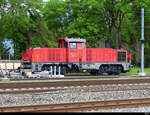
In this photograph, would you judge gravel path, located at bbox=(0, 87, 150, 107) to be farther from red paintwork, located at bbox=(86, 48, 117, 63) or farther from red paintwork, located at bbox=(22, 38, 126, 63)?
red paintwork, located at bbox=(86, 48, 117, 63)

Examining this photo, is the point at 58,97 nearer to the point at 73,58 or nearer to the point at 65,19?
the point at 73,58

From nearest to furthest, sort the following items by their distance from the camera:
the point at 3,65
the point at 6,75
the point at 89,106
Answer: the point at 89,106 < the point at 6,75 < the point at 3,65

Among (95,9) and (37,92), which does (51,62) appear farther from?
(95,9)

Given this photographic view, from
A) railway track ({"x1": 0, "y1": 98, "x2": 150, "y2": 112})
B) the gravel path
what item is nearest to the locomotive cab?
the gravel path

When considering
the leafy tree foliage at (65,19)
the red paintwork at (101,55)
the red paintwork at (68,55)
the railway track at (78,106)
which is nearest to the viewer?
the railway track at (78,106)

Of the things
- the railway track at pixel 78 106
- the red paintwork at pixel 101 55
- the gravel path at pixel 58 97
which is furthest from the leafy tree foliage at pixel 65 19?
the railway track at pixel 78 106

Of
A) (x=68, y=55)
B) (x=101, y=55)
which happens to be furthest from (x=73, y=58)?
(x=101, y=55)

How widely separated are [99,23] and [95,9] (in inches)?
89.3

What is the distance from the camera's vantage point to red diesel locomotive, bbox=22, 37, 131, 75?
22.1 m

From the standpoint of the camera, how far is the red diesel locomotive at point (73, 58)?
72.6 feet

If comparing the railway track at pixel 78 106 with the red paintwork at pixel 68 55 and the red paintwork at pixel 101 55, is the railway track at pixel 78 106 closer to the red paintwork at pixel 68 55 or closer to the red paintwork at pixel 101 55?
the red paintwork at pixel 68 55

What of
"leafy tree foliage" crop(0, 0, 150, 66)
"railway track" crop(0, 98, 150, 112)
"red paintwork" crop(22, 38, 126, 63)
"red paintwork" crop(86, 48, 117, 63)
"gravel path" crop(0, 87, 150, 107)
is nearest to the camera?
"railway track" crop(0, 98, 150, 112)

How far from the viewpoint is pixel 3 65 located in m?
22.0

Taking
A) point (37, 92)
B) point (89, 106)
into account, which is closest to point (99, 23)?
point (37, 92)
